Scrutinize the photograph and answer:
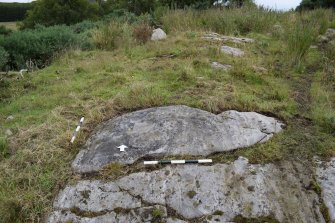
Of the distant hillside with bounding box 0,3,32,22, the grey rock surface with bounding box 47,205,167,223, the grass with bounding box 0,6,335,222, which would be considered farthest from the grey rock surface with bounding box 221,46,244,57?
the distant hillside with bounding box 0,3,32,22

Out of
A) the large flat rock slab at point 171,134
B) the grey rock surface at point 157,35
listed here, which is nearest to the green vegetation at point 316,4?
the grey rock surface at point 157,35

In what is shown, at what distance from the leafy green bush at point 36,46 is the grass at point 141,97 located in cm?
66

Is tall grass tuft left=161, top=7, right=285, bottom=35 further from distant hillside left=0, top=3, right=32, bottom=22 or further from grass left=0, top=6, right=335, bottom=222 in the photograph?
distant hillside left=0, top=3, right=32, bottom=22

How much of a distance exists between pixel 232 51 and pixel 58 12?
11.3 meters

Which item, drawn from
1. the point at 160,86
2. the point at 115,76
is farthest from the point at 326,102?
the point at 115,76

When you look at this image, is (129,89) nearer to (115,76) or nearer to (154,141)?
Answer: (115,76)

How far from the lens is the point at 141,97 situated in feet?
15.7

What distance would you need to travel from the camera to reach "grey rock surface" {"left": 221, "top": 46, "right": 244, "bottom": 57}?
22.7 ft

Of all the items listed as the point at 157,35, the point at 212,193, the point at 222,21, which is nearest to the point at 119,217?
the point at 212,193

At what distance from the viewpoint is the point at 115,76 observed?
5.79 metres

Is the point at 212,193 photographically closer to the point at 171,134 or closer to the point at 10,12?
the point at 171,134

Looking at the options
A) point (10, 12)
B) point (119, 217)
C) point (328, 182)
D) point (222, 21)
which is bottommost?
point (10, 12)

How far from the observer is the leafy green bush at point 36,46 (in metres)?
7.89

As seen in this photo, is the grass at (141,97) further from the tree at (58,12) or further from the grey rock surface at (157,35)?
the tree at (58,12)
